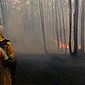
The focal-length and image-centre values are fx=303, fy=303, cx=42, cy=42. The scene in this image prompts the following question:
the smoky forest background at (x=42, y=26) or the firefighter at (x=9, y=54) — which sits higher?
the firefighter at (x=9, y=54)

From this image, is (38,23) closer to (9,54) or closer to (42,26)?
(42,26)

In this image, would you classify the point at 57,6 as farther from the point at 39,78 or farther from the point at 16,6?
the point at 39,78

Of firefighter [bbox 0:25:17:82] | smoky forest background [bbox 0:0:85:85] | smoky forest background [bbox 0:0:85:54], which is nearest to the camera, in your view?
firefighter [bbox 0:25:17:82]

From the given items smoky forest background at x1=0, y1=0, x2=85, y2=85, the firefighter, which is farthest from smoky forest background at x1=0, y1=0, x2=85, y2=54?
the firefighter

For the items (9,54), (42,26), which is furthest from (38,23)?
(9,54)

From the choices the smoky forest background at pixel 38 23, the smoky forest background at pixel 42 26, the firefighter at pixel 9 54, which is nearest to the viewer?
the firefighter at pixel 9 54

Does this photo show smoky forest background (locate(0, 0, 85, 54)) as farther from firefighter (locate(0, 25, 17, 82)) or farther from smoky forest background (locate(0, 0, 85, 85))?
firefighter (locate(0, 25, 17, 82))

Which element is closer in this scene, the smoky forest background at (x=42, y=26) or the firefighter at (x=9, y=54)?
the firefighter at (x=9, y=54)

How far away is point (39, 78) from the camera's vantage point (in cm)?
906

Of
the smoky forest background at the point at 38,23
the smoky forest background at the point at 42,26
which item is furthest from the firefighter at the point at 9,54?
the smoky forest background at the point at 38,23

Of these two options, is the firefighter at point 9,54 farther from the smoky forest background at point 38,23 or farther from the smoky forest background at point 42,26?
the smoky forest background at point 38,23

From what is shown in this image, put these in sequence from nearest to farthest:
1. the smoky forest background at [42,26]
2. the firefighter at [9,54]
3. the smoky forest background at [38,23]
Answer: the firefighter at [9,54] → the smoky forest background at [42,26] → the smoky forest background at [38,23]

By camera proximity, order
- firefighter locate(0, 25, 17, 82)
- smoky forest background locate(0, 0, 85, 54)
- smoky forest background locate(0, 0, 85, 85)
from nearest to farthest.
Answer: firefighter locate(0, 25, 17, 82) < smoky forest background locate(0, 0, 85, 85) < smoky forest background locate(0, 0, 85, 54)

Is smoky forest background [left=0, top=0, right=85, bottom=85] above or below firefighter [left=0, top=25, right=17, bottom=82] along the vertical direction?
below
